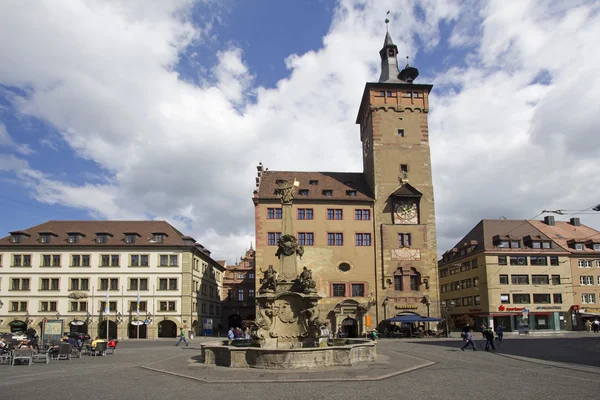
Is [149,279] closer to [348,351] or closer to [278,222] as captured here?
[278,222]

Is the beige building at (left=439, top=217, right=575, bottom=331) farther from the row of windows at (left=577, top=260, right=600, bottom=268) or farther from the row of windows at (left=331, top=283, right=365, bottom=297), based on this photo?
the row of windows at (left=331, top=283, right=365, bottom=297)

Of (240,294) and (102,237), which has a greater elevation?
(102,237)

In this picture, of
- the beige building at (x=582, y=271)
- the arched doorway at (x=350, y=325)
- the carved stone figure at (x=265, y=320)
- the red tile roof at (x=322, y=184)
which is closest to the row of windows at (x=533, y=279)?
the beige building at (x=582, y=271)

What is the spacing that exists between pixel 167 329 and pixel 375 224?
2643 centimetres

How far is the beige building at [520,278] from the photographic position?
59188mm

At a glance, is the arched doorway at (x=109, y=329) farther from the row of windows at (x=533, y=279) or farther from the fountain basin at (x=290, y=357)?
the row of windows at (x=533, y=279)

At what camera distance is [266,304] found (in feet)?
69.8

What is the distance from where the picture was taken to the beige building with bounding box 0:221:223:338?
2144 inches

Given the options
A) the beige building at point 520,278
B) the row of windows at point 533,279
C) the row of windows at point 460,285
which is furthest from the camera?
the row of windows at point 460,285

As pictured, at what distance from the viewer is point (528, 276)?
6041 cm

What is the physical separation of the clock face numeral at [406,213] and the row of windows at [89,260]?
81.9 ft

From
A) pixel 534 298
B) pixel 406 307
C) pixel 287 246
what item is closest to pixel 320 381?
pixel 287 246

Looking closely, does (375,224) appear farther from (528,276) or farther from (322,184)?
(528,276)

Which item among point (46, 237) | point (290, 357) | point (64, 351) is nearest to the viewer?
point (290, 357)
